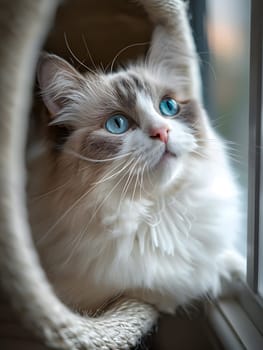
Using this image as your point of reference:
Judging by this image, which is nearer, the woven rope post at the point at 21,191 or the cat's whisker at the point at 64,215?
the woven rope post at the point at 21,191

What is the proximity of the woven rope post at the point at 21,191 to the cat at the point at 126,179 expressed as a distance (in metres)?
0.16

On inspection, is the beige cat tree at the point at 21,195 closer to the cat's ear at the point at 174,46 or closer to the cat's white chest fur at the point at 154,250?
the cat's white chest fur at the point at 154,250

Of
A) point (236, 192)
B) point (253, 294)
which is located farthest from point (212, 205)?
point (253, 294)

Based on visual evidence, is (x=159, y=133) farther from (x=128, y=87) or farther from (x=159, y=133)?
(x=128, y=87)

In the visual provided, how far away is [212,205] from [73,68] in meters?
0.42

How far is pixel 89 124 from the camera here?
2.96 ft

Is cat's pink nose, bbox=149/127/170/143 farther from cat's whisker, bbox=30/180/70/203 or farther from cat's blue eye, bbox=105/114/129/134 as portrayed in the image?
cat's whisker, bbox=30/180/70/203

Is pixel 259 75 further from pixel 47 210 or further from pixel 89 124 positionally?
pixel 47 210

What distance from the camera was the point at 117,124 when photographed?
0.89 metres

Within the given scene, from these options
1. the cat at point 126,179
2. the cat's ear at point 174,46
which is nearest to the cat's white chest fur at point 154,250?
the cat at point 126,179

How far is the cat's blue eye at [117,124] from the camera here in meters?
0.88

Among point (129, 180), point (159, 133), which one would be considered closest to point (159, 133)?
point (159, 133)

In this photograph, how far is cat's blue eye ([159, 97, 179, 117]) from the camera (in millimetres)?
925

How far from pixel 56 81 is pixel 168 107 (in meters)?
0.23
